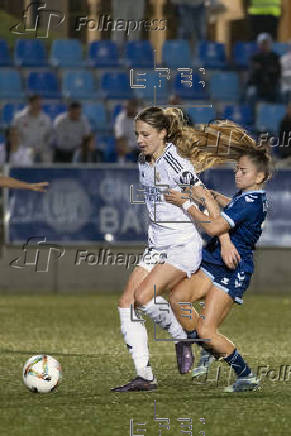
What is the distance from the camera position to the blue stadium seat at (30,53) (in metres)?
21.3

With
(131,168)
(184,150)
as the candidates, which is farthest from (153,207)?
(131,168)

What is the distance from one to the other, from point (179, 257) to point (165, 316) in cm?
56

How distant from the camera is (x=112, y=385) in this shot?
8.39 meters

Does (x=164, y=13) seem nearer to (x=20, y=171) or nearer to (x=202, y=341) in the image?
(x=20, y=171)

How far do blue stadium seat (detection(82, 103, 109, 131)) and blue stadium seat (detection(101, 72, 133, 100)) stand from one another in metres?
0.80

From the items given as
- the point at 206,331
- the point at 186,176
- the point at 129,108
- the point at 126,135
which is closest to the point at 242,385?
the point at 206,331

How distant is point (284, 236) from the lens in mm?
17797

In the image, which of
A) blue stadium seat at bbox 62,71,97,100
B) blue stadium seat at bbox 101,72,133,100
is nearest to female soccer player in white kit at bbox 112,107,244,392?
blue stadium seat at bbox 62,71,97,100

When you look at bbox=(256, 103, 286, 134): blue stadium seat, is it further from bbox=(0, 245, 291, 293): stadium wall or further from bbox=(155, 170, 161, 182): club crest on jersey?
bbox=(155, 170, 161, 182): club crest on jersey

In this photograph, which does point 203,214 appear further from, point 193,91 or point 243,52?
point 243,52

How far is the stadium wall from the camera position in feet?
57.1

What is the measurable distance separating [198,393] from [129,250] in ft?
31.4

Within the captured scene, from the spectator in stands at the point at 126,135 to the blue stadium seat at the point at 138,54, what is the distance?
319cm

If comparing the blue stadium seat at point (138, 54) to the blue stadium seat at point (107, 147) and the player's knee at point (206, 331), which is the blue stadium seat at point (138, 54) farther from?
the player's knee at point (206, 331)
